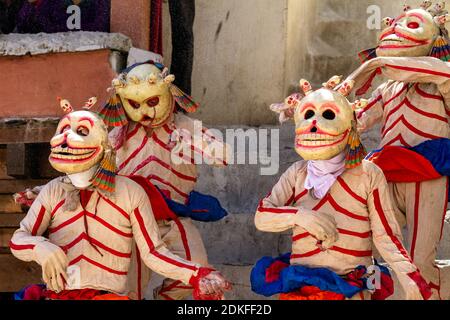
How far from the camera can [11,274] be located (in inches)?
329

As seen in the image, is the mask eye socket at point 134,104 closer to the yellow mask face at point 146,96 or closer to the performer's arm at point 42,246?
the yellow mask face at point 146,96

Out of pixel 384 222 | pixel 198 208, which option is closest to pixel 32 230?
pixel 198 208

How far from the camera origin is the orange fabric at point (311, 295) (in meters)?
5.91

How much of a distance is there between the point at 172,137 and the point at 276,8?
7.73 feet

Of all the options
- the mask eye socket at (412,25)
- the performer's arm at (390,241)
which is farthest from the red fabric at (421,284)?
the mask eye socket at (412,25)

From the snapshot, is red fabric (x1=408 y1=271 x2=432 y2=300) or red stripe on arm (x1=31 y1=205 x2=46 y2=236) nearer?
red fabric (x1=408 y1=271 x2=432 y2=300)

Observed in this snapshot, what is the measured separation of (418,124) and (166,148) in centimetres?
128

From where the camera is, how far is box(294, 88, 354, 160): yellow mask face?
6.08m

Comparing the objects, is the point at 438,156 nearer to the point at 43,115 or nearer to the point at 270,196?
the point at 270,196

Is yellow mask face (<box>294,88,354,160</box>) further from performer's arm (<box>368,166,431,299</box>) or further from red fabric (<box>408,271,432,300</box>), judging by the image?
red fabric (<box>408,271,432,300</box>)

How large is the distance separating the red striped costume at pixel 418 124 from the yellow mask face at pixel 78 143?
128cm

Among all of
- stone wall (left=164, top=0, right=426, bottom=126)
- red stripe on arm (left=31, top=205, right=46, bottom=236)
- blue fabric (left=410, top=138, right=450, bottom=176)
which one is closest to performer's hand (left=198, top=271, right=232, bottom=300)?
red stripe on arm (left=31, top=205, right=46, bottom=236)

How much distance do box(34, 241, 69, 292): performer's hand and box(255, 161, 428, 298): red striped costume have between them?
0.93 meters
